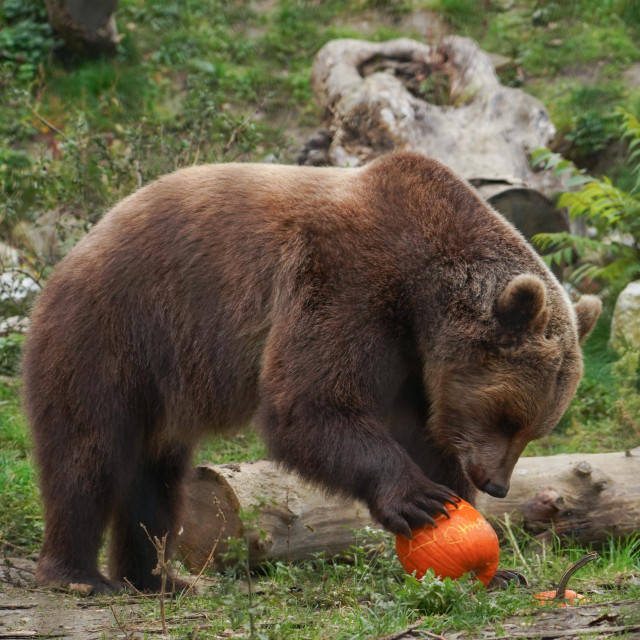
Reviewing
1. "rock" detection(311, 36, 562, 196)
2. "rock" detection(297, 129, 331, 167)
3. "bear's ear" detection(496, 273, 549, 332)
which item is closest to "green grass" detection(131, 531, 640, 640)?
"bear's ear" detection(496, 273, 549, 332)

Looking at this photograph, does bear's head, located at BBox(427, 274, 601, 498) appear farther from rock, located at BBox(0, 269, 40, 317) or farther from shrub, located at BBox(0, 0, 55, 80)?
shrub, located at BBox(0, 0, 55, 80)

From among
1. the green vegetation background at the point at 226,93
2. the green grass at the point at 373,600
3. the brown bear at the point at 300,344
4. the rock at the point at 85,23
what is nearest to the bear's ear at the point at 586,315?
the brown bear at the point at 300,344

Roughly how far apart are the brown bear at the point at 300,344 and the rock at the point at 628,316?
3.98m

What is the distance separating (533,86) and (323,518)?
10439 mm

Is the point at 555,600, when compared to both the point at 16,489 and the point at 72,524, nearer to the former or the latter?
the point at 72,524

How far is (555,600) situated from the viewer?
4.25m

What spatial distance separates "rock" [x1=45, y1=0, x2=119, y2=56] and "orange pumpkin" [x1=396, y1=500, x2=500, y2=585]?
11.0 m

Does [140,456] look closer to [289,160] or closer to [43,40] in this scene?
[289,160]

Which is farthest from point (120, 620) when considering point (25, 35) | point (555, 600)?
point (25, 35)

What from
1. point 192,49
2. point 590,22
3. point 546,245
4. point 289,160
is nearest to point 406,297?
point 546,245

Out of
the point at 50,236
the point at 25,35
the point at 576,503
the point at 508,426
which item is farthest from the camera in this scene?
the point at 25,35

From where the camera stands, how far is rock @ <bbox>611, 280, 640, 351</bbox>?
9.30 metres

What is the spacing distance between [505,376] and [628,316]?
15.8 ft

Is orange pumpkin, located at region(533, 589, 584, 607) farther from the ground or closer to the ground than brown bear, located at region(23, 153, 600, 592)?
closer to the ground
